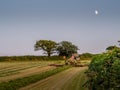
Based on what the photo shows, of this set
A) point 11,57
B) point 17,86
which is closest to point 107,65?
point 17,86

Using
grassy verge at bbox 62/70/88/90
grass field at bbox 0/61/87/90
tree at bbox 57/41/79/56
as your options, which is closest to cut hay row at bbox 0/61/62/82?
grass field at bbox 0/61/87/90

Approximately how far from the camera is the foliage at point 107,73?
10008 millimetres

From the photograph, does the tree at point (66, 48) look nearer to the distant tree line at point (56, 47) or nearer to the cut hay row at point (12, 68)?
the distant tree line at point (56, 47)

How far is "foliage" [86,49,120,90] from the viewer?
10008 mm

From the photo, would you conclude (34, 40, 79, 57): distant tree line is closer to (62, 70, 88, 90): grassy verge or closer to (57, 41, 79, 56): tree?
(57, 41, 79, 56): tree

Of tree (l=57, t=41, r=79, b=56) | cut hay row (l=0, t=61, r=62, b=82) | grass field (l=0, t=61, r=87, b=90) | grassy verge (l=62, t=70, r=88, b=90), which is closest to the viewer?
grassy verge (l=62, t=70, r=88, b=90)

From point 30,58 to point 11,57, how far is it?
7.14 meters

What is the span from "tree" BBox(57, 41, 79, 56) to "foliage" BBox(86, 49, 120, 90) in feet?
384

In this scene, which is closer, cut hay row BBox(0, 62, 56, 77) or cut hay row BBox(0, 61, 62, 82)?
cut hay row BBox(0, 61, 62, 82)

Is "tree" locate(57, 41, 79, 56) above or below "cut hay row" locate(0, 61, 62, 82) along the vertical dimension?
above

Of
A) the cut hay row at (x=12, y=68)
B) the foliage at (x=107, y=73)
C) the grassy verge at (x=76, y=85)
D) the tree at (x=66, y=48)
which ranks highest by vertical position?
the tree at (x=66, y=48)

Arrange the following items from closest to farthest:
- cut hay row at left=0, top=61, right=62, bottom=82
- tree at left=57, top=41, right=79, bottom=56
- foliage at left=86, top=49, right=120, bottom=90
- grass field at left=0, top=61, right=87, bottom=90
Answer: foliage at left=86, top=49, right=120, bottom=90 < grass field at left=0, top=61, right=87, bottom=90 < cut hay row at left=0, top=61, right=62, bottom=82 < tree at left=57, top=41, right=79, bottom=56

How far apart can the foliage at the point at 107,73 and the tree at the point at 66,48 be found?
384 feet

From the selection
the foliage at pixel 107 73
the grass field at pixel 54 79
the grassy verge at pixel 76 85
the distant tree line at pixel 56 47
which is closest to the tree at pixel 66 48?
the distant tree line at pixel 56 47
